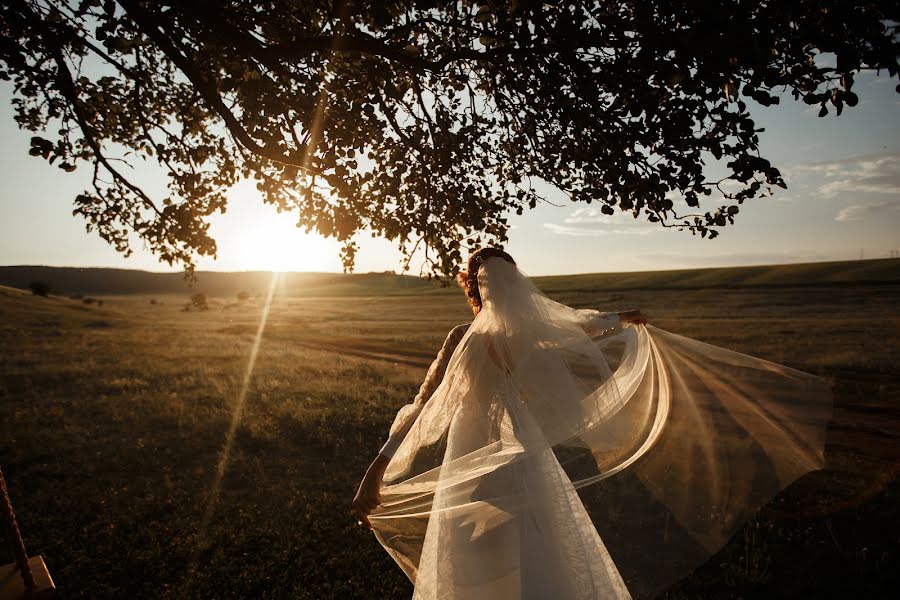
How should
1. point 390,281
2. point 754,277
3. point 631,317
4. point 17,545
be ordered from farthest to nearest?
1. point 390,281
2. point 754,277
3. point 631,317
4. point 17,545

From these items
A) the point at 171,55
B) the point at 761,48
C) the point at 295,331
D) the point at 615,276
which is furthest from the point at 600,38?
the point at 615,276

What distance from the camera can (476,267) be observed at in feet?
15.9

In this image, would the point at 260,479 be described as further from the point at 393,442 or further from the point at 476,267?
the point at 476,267

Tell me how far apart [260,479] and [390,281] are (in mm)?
121090

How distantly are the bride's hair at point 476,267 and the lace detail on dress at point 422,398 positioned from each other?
32cm

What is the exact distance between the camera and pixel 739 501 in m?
5.27

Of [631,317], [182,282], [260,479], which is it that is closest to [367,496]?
[631,317]

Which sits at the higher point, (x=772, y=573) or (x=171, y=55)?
(x=171, y=55)

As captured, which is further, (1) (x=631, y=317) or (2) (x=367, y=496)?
(1) (x=631, y=317)

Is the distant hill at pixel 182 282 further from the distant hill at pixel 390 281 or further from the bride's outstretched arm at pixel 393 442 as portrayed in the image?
the bride's outstretched arm at pixel 393 442

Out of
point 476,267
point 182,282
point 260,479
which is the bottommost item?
point 260,479

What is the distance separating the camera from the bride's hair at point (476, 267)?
475 centimetres

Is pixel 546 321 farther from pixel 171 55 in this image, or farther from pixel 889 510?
pixel 889 510

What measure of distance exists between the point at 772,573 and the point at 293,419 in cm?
1060
